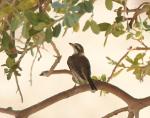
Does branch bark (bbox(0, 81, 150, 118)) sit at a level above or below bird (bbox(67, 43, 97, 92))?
below

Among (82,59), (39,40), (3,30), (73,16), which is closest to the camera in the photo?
(73,16)

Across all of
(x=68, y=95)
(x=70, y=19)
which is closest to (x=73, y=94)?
(x=68, y=95)

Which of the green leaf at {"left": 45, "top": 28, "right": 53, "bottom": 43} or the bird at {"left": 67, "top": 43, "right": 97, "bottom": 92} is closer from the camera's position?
the green leaf at {"left": 45, "top": 28, "right": 53, "bottom": 43}

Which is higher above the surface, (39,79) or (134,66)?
(134,66)

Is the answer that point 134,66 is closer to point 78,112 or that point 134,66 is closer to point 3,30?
point 3,30

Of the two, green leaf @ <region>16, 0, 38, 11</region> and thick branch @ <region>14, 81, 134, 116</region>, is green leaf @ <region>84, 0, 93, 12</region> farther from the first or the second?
thick branch @ <region>14, 81, 134, 116</region>

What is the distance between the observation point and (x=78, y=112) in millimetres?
1738

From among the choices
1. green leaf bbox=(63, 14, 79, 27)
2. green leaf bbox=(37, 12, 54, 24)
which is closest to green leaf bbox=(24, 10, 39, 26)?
green leaf bbox=(37, 12, 54, 24)

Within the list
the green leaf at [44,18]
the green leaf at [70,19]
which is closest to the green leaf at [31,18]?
the green leaf at [44,18]

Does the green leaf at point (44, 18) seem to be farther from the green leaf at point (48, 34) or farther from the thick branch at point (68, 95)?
the thick branch at point (68, 95)

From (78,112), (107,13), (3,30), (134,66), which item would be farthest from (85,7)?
(78,112)

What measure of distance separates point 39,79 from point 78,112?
205 millimetres

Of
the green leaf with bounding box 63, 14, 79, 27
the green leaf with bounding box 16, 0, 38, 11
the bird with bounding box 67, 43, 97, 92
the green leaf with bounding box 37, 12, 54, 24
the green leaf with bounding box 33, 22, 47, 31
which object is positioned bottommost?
the bird with bounding box 67, 43, 97, 92

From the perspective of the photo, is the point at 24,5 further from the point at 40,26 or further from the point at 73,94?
the point at 73,94
